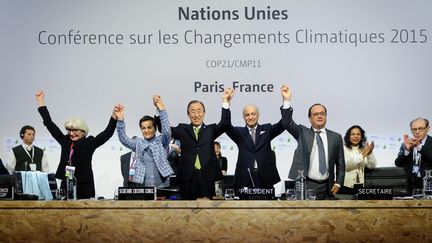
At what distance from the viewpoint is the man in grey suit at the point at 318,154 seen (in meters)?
6.74

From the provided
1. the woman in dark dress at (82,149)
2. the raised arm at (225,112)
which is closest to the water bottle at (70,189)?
the woman in dark dress at (82,149)

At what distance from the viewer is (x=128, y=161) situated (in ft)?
27.7

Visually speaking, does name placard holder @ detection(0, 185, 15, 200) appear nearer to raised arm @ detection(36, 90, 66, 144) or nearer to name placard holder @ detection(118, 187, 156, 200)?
name placard holder @ detection(118, 187, 156, 200)

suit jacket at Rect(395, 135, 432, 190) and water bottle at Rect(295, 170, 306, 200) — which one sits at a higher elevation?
suit jacket at Rect(395, 135, 432, 190)

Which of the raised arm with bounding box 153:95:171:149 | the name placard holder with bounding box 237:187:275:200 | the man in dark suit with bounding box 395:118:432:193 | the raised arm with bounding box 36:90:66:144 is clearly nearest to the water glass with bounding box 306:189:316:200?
the name placard holder with bounding box 237:187:275:200

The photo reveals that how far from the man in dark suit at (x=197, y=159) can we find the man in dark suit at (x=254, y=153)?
0.67 feet

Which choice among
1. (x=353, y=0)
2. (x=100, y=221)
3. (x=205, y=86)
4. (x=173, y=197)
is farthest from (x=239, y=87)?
(x=100, y=221)

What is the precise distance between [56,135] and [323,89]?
116 inches

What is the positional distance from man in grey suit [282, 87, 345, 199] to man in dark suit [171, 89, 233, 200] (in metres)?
0.66

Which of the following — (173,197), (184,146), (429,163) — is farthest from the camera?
(429,163)

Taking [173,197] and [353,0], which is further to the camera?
[353,0]

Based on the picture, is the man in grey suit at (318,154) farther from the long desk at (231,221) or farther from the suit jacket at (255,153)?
the long desk at (231,221)

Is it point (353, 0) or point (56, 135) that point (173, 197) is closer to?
point (56, 135)

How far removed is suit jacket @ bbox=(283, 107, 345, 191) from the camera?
6.76m
